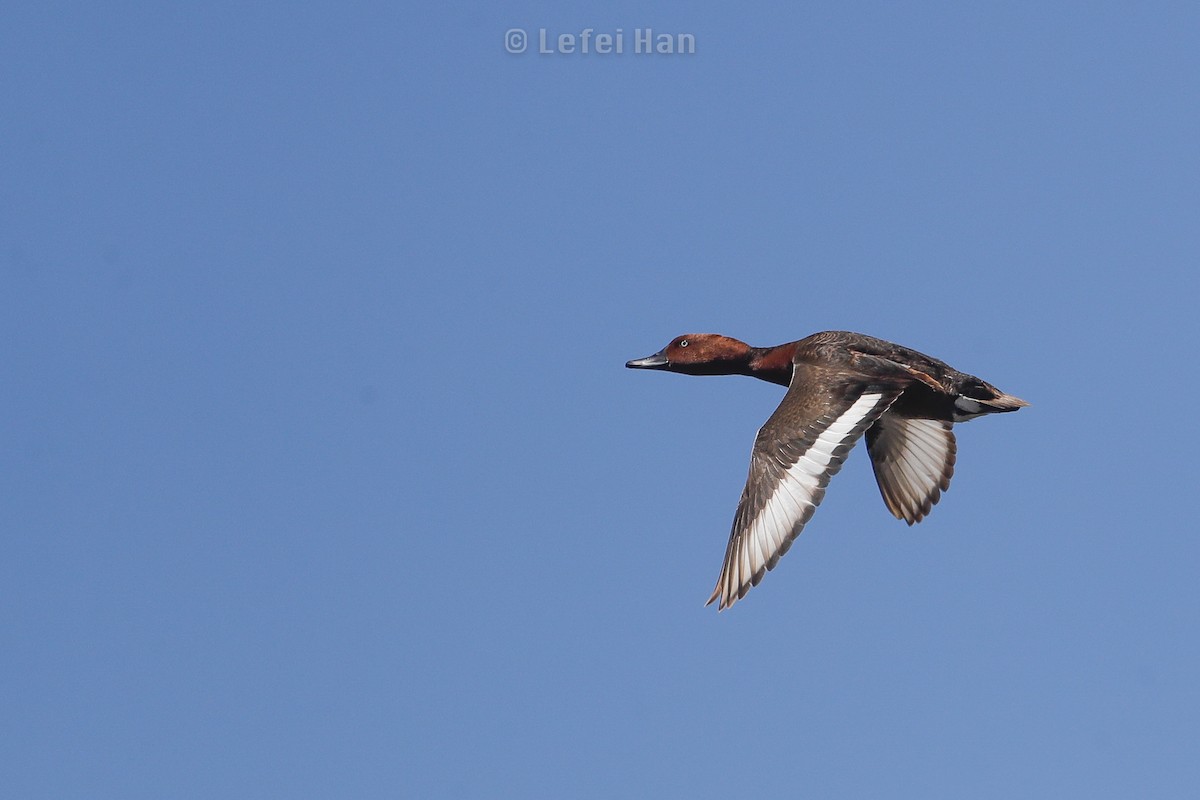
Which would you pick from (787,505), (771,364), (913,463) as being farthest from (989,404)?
(787,505)

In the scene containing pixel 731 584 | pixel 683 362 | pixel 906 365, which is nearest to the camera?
pixel 731 584

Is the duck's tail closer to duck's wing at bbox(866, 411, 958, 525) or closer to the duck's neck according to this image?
duck's wing at bbox(866, 411, 958, 525)

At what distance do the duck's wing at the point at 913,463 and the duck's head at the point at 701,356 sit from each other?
1858 mm

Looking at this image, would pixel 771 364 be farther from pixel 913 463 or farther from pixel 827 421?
pixel 827 421

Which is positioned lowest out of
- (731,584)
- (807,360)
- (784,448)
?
(731,584)

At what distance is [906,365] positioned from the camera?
17.7 metres

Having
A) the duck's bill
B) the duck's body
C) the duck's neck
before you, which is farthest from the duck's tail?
the duck's bill

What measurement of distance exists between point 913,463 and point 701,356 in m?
2.94

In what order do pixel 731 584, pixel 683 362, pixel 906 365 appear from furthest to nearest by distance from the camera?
1. pixel 683 362
2. pixel 906 365
3. pixel 731 584

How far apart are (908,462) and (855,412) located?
138 inches

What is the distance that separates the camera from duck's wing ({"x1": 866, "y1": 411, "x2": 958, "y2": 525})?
63.4ft

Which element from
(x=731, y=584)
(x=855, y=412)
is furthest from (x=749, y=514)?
(x=855, y=412)

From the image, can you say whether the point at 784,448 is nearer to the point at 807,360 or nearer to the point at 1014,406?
the point at 807,360

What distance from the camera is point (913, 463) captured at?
19.6 m
